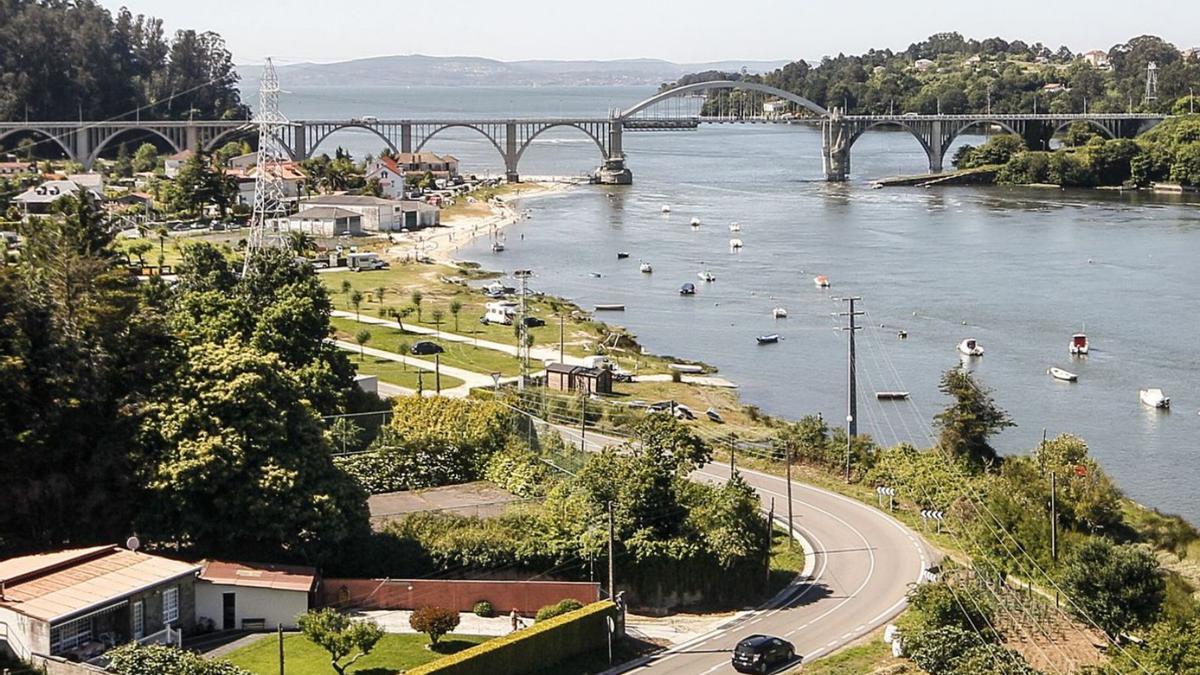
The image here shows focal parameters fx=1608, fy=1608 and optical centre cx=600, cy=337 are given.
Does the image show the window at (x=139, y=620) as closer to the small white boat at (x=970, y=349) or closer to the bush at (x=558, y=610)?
the bush at (x=558, y=610)

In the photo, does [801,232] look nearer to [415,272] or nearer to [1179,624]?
[415,272]

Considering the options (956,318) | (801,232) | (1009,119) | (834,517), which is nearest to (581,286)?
(956,318)

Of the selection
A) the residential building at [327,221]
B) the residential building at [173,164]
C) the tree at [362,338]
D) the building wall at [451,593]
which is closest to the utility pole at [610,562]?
the building wall at [451,593]

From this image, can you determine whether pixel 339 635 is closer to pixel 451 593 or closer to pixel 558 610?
pixel 451 593

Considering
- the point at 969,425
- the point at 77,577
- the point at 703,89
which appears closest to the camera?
the point at 77,577

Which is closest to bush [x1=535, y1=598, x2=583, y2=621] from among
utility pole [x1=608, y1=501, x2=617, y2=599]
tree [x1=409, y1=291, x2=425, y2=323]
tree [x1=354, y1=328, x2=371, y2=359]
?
utility pole [x1=608, y1=501, x2=617, y2=599]

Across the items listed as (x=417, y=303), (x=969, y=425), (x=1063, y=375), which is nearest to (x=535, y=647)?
(x=969, y=425)
